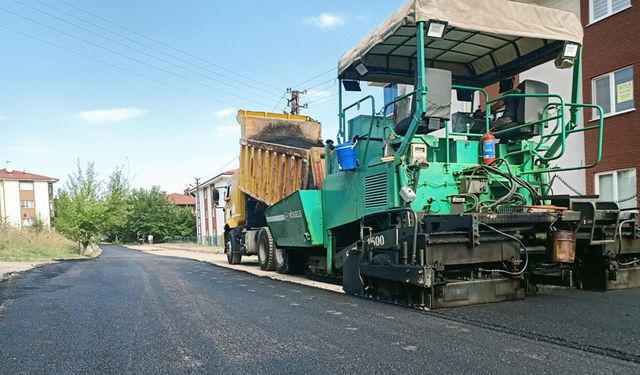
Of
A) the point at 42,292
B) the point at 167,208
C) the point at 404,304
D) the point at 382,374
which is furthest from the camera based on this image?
the point at 167,208

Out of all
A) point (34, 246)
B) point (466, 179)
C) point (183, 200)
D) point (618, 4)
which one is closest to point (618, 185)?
point (618, 4)

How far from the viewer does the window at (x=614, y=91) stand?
13.9 meters

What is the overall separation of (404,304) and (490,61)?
4.30 m

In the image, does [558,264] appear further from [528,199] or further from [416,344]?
[416,344]

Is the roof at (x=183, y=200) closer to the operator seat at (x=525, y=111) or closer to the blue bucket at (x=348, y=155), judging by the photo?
the blue bucket at (x=348, y=155)

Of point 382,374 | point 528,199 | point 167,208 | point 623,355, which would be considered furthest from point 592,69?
point 167,208

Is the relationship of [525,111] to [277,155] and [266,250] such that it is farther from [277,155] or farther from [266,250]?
[266,250]

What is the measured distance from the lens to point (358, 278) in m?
6.77

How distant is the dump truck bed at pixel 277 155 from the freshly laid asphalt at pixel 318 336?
401cm

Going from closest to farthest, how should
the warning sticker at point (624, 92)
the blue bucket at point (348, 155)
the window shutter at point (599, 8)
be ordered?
the blue bucket at point (348, 155), the warning sticker at point (624, 92), the window shutter at point (599, 8)

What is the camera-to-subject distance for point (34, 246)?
26.3m

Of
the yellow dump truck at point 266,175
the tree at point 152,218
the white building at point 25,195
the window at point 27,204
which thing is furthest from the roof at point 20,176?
the yellow dump truck at point 266,175

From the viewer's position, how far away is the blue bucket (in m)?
7.34

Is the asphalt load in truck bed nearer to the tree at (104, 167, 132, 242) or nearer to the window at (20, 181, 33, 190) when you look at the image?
the tree at (104, 167, 132, 242)
